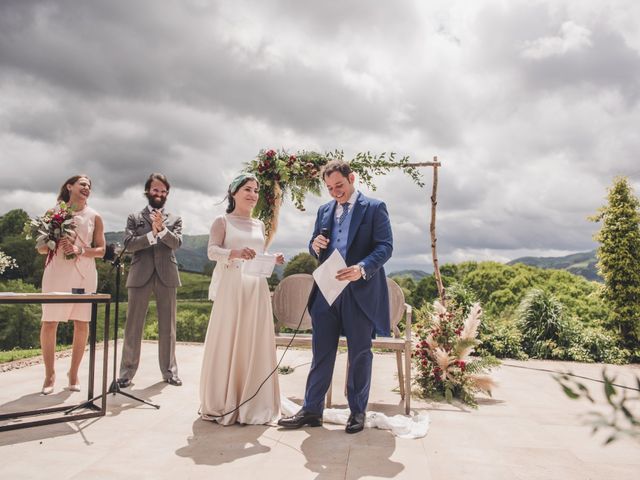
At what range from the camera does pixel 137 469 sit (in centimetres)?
297

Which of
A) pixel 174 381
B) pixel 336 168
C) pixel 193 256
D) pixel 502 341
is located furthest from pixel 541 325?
pixel 193 256

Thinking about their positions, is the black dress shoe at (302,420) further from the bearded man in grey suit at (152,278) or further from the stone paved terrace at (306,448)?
the bearded man in grey suit at (152,278)

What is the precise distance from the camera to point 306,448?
343 cm

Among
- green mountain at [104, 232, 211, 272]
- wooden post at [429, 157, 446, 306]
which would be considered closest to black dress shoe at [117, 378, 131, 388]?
green mountain at [104, 232, 211, 272]

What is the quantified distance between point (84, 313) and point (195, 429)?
1908mm

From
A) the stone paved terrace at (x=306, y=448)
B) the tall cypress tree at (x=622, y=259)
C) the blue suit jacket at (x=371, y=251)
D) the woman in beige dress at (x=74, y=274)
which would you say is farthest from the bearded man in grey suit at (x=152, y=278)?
the tall cypress tree at (x=622, y=259)

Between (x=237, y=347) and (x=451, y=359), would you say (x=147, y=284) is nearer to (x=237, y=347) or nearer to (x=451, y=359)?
(x=237, y=347)

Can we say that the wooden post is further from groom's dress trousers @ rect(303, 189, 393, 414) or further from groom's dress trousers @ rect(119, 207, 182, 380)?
groom's dress trousers @ rect(119, 207, 182, 380)

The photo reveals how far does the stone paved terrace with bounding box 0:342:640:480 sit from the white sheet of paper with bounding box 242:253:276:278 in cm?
124

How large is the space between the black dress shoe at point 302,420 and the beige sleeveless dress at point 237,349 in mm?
190

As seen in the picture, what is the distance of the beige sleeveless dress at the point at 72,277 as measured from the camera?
477 centimetres

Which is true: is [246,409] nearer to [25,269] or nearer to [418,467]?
[418,467]

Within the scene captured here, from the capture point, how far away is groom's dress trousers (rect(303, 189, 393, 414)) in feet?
12.7

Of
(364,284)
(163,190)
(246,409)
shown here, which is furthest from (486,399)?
(163,190)
